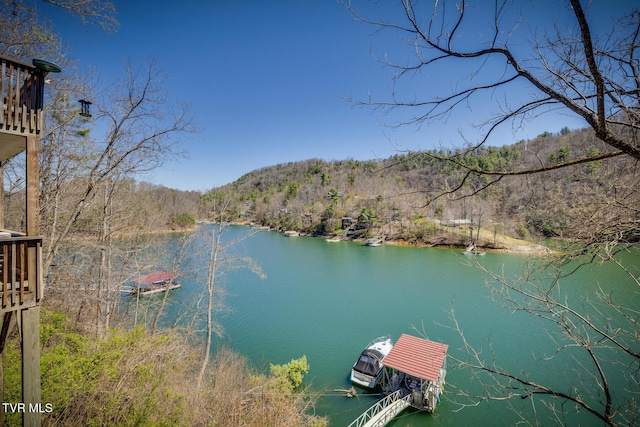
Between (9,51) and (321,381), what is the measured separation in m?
10.4

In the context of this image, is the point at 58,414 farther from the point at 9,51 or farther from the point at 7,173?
the point at 7,173

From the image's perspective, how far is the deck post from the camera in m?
2.95

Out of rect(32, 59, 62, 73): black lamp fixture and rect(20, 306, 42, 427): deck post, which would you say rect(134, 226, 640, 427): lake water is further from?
rect(32, 59, 62, 73): black lamp fixture

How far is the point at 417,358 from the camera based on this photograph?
800 centimetres

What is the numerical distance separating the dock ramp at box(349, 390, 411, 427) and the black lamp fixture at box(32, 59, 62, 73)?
8121mm

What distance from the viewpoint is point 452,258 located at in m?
24.5

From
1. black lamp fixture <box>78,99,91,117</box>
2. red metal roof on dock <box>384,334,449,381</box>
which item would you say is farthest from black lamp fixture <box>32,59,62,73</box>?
red metal roof on dock <box>384,334,449,381</box>

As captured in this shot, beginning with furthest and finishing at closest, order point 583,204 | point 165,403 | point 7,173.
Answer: point 7,173, point 165,403, point 583,204

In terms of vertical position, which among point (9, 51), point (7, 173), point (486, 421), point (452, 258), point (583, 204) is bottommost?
point (486, 421)

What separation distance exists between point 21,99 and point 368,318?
13125mm

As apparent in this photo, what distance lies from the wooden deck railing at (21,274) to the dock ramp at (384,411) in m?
6.53

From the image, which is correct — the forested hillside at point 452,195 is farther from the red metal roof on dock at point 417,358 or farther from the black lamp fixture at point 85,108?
the black lamp fixture at point 85,108

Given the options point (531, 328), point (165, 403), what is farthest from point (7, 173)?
point (531, 328)

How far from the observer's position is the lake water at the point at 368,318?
8.02 metres
